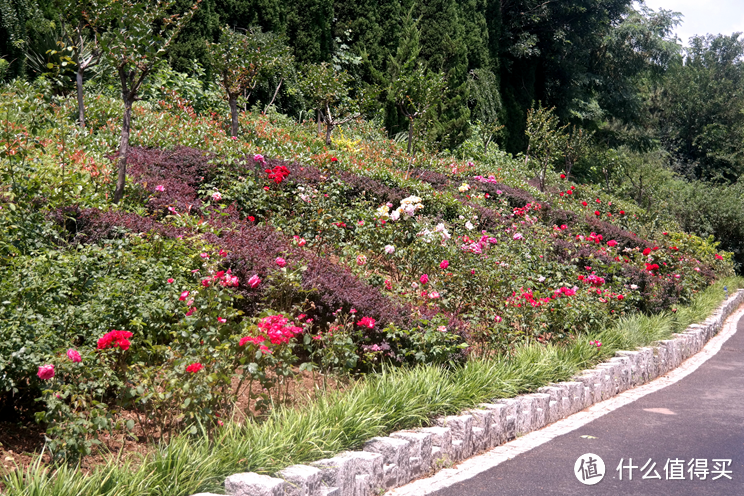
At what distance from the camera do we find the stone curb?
11.2 feet

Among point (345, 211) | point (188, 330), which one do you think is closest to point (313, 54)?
point (345, 211)

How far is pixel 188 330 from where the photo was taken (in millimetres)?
4293

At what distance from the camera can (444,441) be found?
15.1ft

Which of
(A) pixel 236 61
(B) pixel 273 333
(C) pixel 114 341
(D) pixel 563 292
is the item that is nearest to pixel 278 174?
(D) pixel 563 292

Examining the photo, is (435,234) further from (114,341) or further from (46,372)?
(46,372)

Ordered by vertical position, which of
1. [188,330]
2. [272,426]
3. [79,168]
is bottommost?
[272,426]

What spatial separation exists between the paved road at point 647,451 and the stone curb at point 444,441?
286 mm

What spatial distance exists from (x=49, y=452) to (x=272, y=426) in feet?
3.97

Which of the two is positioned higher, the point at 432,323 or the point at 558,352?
the point at 432,323

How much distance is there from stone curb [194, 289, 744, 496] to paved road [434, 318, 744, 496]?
286 millimetres

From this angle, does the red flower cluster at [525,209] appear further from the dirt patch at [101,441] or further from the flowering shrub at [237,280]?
the dirt patch at [101,441]

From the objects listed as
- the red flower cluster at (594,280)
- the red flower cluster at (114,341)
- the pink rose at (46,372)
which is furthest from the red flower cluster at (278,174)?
the pink rose at (46,372)

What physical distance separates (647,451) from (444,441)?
173 centimetres

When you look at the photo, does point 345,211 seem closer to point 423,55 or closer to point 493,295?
point 493,295
